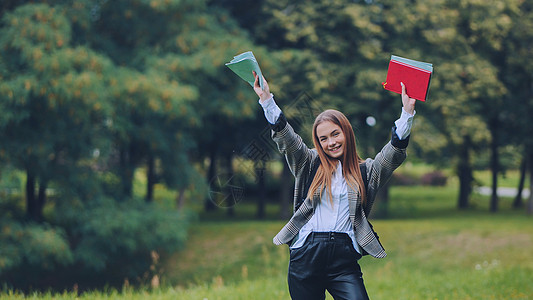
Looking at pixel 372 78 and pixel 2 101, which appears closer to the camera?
pixel 2 101

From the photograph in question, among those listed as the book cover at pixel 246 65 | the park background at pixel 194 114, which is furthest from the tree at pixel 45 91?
the book cover at pixel 246 65

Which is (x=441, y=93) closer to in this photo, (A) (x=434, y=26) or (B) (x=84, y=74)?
(A) (x=434, y=26)

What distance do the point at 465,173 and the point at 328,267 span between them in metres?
20.6

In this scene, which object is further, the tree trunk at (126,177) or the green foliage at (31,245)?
the tree trunk at (126,177)

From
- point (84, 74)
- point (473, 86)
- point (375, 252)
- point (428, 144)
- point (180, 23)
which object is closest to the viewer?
point (375, 252)

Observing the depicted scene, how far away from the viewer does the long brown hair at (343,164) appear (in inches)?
127

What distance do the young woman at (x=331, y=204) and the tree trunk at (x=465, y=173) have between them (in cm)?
1666

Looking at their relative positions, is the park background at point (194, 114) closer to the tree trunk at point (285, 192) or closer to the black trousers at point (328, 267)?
Answer: the tree trunk at point (285, 192)

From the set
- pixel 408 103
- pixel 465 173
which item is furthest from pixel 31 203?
pixel 465 173

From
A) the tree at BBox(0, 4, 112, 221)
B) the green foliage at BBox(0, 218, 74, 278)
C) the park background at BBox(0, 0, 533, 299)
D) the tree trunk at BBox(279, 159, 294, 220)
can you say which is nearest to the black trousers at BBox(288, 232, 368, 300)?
the park background at BBox(0, 0, 533, 299)

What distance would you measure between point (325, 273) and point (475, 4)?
50.6 ft

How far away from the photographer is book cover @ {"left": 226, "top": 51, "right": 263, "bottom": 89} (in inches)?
121

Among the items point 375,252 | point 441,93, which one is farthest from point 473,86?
point 375,252

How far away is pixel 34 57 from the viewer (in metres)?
11.3
